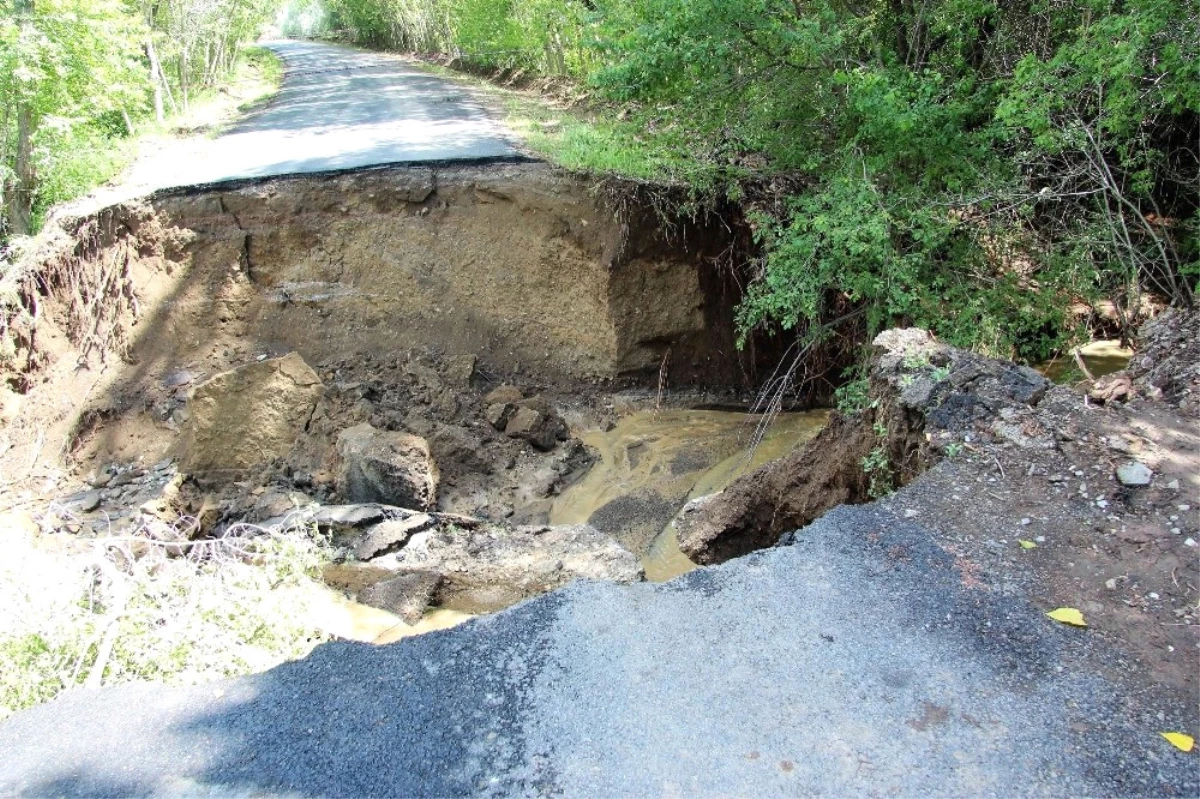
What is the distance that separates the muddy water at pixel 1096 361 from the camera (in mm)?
7742

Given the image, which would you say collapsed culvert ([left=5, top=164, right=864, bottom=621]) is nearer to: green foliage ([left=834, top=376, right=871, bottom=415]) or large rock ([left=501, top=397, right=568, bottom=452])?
large rock ([left=501, top=397, right=568, bottom=452])

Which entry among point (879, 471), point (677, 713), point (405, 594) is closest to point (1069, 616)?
point (677, 713)

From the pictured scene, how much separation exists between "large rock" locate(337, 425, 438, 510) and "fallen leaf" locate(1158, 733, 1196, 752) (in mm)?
6718

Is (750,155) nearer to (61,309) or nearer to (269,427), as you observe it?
(269,427)

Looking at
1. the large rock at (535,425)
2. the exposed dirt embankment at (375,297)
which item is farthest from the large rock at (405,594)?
the exposed dirt embankment at (375,297)

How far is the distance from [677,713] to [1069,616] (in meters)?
1.70

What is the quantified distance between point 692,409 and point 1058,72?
18.3 ft

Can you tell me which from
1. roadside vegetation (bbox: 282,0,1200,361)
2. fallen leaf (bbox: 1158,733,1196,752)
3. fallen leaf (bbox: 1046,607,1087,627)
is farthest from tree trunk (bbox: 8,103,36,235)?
fallen leaf (bbox: 1158,733,1196,752)

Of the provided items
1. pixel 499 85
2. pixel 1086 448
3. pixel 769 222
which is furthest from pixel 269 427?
pixel 499 85

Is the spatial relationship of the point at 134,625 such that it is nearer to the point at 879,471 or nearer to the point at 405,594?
the point at 405,594

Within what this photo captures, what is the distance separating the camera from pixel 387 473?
823cm

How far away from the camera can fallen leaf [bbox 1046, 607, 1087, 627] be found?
131 inches

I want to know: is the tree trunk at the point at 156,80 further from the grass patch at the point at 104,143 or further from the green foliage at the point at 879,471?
the green foliage at the point at 879,471

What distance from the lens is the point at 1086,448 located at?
442cm
